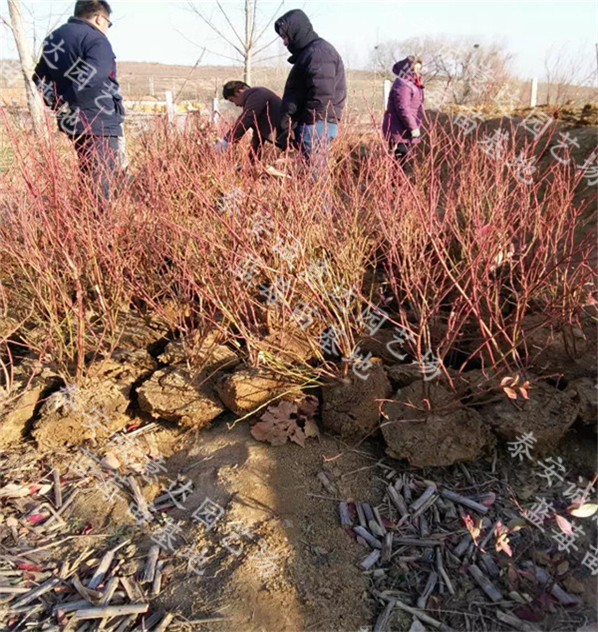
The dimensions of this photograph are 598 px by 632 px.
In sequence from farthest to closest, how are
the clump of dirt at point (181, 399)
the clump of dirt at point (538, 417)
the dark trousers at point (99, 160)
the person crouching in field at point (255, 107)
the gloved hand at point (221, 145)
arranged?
the person crouching in field at point (255, 107) → the gloved hand at point (221, 145) → the dark trousers at point (99, 160) → the clump of dirt at point (181, 399) → the clump of dirt at point (538, 417)

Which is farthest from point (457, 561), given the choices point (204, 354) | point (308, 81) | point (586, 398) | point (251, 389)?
point (308, 81)

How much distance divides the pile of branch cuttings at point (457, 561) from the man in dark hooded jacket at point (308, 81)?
2252 millimetres

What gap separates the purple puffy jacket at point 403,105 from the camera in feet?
13.7

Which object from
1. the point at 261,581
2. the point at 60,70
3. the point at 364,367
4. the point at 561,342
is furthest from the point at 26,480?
the point at 60,70

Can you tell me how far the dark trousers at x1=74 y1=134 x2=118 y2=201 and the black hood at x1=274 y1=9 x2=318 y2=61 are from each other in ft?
4.45

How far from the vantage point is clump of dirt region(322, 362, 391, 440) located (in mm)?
2057

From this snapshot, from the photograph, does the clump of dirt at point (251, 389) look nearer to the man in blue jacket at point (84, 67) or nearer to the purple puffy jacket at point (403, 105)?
the man in blue jacket at point (84, 67)

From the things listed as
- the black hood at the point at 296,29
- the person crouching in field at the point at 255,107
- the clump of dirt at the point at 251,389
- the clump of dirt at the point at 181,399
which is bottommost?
the clump of dirt at the point at 181,399

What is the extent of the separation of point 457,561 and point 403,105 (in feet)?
12.1

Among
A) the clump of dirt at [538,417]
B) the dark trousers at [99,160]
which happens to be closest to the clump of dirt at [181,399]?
the dark trousers at [99,160]

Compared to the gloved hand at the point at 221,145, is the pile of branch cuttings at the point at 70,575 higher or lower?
lower

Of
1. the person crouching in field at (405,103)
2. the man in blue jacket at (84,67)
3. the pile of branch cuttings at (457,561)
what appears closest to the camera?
the pile of branch cuttings at (457,561)

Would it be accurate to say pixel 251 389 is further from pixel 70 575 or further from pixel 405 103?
pixel 405 103

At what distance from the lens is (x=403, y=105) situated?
423cm
